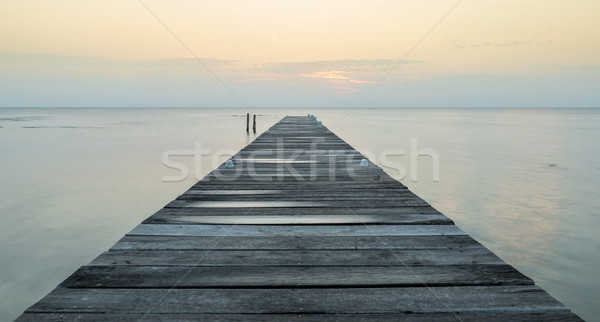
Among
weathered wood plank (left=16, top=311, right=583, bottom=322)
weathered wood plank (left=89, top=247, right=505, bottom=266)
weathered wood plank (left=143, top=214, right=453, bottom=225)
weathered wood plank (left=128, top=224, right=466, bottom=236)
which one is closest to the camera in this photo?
weathered wood plank (left=16, top=311, right=583, bottom=322)

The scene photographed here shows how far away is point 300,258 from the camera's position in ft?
10.8

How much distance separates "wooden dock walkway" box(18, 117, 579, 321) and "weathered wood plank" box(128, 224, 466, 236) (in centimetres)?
1

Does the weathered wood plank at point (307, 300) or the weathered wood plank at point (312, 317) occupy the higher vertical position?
the weathered wood plank at point (307, 300)

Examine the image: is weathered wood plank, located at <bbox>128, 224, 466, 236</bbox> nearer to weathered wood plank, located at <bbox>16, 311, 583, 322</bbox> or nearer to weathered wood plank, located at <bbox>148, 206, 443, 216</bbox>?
weathered wood plank, located at <bbox>148, 206, 443, 216</bbox>

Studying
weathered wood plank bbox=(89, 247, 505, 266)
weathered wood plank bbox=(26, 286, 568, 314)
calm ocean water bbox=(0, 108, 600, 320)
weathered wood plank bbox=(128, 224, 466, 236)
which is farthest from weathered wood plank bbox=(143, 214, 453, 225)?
calm ocean water bbox=(0, 108, 600, 320)

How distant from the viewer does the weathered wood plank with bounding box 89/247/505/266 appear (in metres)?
3.16

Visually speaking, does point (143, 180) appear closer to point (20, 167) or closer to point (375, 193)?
point (20, 167)

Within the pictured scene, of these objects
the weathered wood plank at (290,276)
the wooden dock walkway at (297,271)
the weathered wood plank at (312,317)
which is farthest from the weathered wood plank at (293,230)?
the weathered wood plank at (312,317)

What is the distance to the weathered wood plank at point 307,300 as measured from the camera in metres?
2.44

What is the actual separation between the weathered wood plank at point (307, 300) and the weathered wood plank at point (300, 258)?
460 mm

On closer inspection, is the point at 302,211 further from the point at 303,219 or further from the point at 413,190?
the point at 413,190

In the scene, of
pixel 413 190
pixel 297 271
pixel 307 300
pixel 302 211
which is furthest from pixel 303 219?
pixel 413 190

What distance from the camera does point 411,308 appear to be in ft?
8.11

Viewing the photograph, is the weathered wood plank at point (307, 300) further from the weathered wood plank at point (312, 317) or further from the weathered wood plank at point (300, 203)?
the weathered wood plank at point (300, 203)
